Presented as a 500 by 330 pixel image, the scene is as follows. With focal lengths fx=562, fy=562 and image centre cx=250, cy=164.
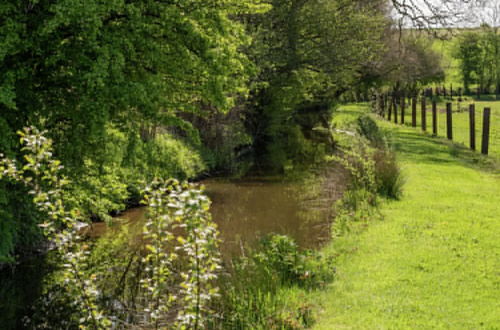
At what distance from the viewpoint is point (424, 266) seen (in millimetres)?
9203

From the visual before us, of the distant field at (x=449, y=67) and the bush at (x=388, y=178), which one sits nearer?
the bush at (x=388, y=178)

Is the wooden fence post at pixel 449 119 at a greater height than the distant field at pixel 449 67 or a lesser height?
lesser

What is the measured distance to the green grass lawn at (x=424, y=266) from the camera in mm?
7422

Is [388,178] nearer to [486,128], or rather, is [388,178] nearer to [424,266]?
[424,266]

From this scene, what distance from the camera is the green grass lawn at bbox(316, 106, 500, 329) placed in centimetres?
742

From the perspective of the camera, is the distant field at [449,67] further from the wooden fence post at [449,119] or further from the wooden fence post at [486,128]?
the wooden fence post at [486,128]

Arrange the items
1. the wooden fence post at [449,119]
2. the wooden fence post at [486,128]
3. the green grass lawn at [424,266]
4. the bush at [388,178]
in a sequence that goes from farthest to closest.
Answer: the wooden fence post at [449,119] < the wooden fence post at [486,128] < the bush at [388,178] < the green grass lawn at [424,266]

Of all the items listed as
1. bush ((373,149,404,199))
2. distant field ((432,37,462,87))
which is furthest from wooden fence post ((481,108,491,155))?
distant field ((432,37,462,87))

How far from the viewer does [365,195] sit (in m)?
13.7

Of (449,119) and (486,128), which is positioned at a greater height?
(449,119)

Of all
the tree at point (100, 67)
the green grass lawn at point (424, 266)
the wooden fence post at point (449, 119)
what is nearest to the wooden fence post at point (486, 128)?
the wooden fence post at point (449, 119)

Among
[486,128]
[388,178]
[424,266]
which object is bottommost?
[424,266]

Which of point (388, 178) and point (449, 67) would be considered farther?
point (449, 67)

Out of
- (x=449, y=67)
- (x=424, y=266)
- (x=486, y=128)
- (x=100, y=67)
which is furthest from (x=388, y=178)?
(x=449, y=67)
